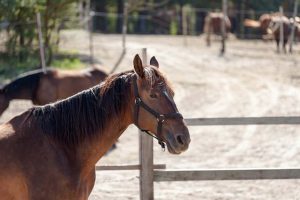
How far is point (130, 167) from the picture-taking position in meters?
5.99

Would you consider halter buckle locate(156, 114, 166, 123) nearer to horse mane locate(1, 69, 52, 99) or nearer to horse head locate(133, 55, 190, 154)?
horse head locate(133, 55, 190, 154)

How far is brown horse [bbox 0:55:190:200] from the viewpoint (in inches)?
154

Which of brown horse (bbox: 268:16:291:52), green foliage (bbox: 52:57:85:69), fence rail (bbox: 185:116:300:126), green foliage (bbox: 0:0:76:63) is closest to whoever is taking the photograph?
fence rail (bbox: 185:116:300:126)

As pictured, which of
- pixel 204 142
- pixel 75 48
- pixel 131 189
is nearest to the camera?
pixel 131 189

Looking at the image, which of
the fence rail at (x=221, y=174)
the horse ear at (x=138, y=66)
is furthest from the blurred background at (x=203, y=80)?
the horse ear at (x=138, y=66)

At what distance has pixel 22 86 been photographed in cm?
1022

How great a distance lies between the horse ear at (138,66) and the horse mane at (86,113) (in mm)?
131

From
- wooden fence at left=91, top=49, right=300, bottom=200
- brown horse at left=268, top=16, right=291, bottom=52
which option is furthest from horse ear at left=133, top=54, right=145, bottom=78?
brown horse at left=268, top=16, right=291, bottom=52

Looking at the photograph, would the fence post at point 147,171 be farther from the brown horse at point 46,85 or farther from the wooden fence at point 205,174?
the brown horse at point 46,85

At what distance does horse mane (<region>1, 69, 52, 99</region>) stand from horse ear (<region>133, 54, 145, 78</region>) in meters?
6.42

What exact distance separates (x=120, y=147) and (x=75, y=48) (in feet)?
44.7

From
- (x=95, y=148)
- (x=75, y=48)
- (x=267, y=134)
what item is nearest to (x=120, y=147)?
(x=267, y=134)

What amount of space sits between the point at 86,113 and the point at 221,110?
32.2 ft

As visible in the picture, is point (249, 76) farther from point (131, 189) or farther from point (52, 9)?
point (131, 189)
